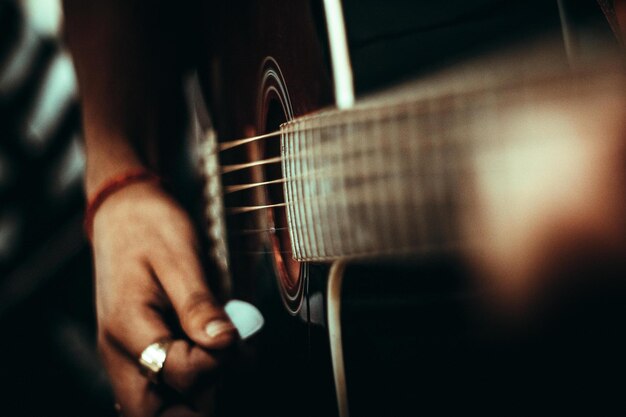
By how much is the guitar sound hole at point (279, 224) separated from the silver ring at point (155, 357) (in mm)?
106

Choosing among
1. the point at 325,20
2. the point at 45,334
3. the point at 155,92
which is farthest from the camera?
the point at 45,334

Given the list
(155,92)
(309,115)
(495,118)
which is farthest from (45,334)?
(495,118)

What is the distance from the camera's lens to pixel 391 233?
0.92 feet

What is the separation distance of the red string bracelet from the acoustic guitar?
0.44ft

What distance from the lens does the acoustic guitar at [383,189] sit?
26cm

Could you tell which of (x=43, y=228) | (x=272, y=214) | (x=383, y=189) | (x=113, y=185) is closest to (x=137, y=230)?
(x=113, y=185)

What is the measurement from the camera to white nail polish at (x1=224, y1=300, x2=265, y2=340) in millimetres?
390

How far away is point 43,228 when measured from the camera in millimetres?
1063

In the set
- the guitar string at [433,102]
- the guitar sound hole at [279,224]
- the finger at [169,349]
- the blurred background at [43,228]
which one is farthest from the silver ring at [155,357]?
the blurred background at [43,228]

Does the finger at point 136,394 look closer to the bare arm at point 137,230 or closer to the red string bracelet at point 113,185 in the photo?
the bare arm at point 137,230

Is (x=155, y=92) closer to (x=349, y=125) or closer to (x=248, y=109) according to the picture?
(x=248, y=109)

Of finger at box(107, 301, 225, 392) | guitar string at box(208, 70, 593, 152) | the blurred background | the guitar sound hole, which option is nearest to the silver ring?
finger at box(107, 301, 225, 392)

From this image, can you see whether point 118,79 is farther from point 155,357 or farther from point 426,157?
point 426,157

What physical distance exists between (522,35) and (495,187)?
4.2 inches
